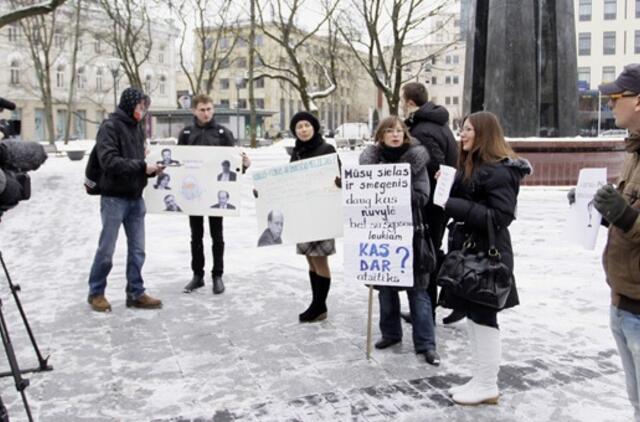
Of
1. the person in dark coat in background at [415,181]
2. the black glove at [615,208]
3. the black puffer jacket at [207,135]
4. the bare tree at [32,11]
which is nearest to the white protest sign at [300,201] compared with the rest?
the person in dark coat in background at [415,181]

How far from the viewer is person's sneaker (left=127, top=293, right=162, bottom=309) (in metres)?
6.68

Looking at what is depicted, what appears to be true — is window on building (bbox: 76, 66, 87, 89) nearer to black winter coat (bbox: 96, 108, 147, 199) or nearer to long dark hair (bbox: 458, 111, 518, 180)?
black winter coat (bbox: 96, 108, 147, 199)

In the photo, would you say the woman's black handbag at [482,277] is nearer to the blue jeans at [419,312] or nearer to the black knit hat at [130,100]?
the blue jeans at [419,312]

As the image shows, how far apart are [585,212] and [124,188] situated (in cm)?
413

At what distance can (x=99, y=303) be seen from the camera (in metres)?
6.57

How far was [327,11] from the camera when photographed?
31156 millimetres

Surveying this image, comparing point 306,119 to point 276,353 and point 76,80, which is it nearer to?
point 276,353

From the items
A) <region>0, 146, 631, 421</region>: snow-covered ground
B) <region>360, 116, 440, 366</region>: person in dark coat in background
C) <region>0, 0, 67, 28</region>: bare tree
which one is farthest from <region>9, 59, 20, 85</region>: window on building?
<region>360, 116, 440, 366</region>: person in dark coat in background

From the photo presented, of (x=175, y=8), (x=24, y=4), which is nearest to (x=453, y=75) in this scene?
(x=175, y=8)

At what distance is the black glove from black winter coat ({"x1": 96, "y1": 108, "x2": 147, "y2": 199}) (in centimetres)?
441

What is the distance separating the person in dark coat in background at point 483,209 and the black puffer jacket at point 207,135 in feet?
11.2

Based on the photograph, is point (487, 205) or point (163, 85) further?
point (163, 85)

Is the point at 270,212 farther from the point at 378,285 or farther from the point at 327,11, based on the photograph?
the point at 327,11

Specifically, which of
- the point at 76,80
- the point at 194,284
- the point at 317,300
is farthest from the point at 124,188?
the point at 76,80
